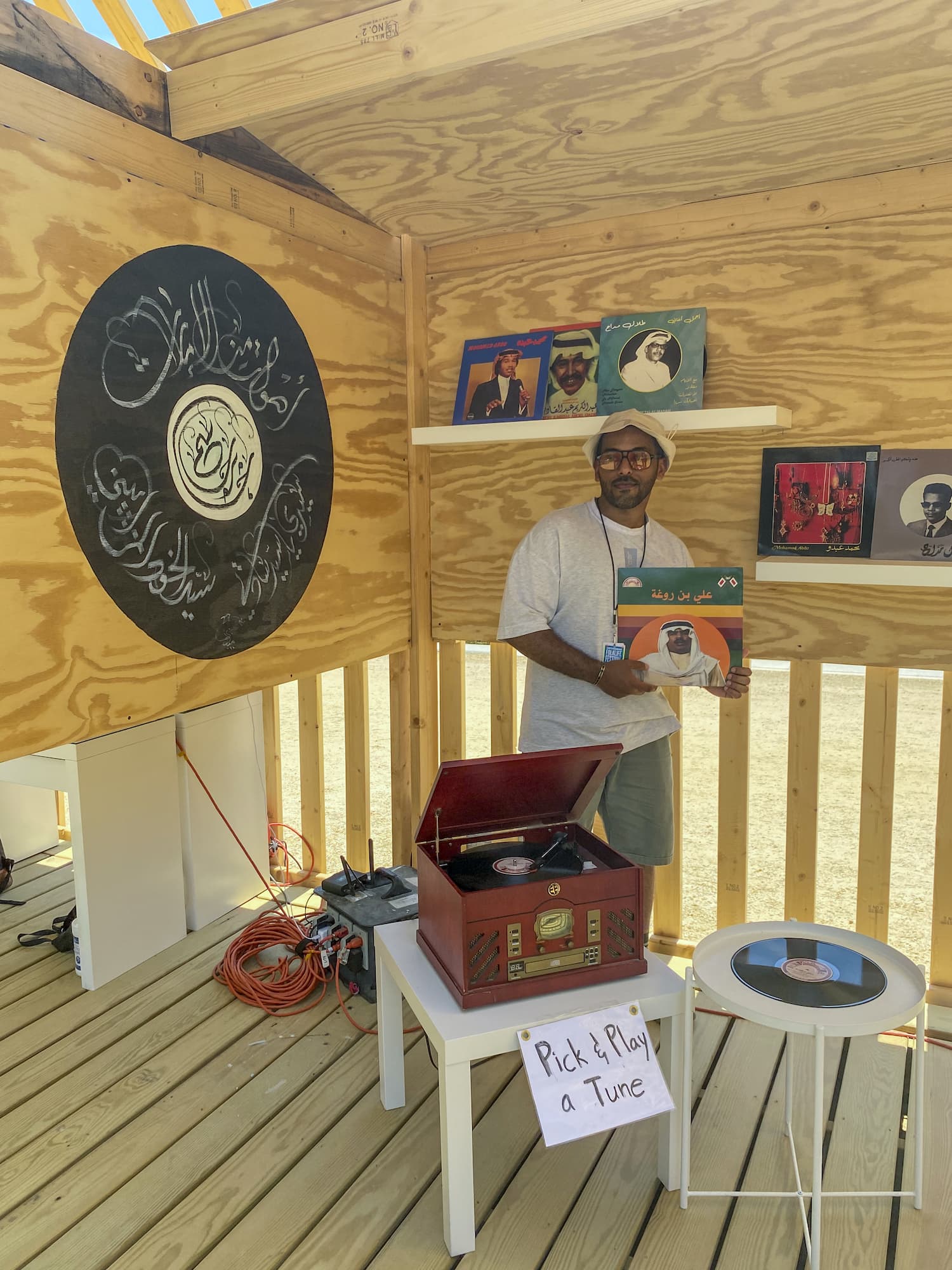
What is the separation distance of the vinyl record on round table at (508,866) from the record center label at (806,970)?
0.42 m

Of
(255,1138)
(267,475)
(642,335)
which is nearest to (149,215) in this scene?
(267,475)

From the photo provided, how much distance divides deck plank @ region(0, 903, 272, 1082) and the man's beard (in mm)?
1778

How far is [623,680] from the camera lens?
2.20 metres

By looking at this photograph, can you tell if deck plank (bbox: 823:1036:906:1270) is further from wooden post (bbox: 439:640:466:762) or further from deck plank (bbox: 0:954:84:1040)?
deck plank (bbox: 0:954:84:1040)

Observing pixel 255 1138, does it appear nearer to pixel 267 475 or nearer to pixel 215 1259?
pixel 215 1259

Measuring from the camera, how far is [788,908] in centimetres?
268

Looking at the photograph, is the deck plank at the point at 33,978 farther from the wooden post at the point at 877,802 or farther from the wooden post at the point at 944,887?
the wooden post at the point at 944,887

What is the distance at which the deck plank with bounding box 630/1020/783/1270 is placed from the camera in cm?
163

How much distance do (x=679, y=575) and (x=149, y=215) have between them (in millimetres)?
1410

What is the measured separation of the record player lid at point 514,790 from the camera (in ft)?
5.80

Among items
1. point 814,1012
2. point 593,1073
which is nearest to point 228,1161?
point 593,1073

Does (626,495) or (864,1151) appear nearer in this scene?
(864,1151)

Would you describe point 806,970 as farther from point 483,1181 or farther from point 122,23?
point 122,23

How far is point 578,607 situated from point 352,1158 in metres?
1.35
